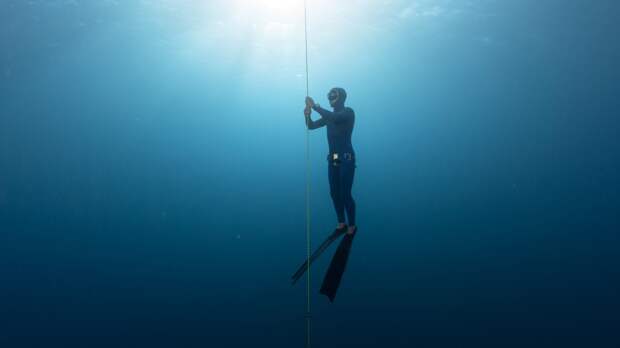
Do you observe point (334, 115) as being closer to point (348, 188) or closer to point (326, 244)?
point (348, 188)

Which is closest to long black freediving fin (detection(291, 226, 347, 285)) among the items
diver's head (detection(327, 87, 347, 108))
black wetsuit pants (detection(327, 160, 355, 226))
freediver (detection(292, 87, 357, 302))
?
freediver (detection(292, 87, 357, 302))

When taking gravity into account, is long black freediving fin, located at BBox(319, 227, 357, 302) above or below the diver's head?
below

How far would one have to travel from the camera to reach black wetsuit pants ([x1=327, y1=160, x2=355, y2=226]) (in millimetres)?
3500

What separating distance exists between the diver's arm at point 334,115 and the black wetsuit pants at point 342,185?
0.39 meters

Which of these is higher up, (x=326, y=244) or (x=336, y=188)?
(x=336, y=188)

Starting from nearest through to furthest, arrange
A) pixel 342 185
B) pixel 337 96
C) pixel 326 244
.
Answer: pixel 326 244, pixel 342 185, pixel 337 96

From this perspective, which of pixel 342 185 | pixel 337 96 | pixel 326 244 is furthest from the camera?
pixel 337 96

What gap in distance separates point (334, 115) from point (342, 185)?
64 cm

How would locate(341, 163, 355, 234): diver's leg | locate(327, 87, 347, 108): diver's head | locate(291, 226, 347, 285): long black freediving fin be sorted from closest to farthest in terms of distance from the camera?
locate(291, 226, 347, 285): long black freediving fin < locate(341, 163, 355, 234): diver's leg < locate(327, 87, 347, 108): diver's head

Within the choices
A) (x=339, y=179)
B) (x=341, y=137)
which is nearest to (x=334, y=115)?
(x=341, y=137)

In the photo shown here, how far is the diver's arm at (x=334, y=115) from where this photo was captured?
3504 mm

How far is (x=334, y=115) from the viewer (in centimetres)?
352

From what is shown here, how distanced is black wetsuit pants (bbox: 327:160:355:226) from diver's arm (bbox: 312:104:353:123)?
0.39 m

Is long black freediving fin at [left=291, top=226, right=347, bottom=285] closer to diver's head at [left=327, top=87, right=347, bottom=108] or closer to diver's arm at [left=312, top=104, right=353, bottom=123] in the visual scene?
diver's arm at [left=312, top=104, right=353, bottom=123]
